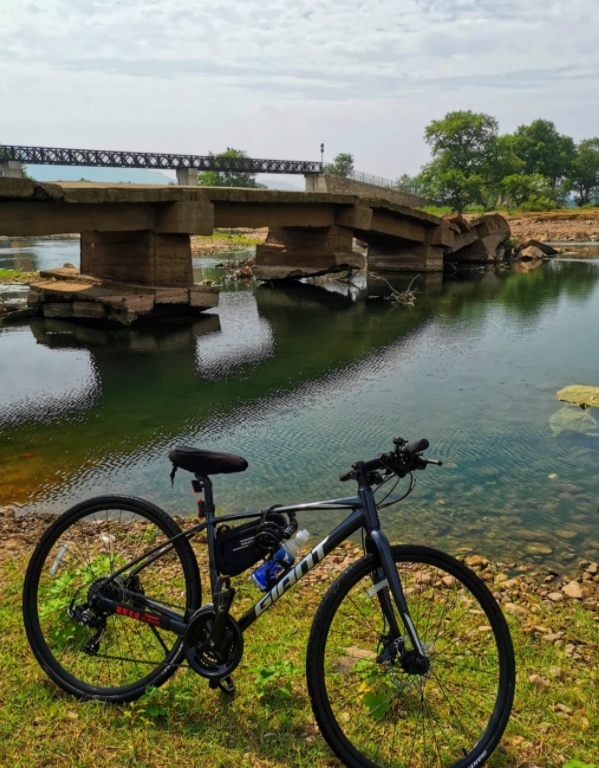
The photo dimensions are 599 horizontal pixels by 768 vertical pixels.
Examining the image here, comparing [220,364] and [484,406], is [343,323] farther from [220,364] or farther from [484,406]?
[484,406]

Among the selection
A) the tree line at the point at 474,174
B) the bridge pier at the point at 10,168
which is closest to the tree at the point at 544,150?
the tree line at the point at 474,174

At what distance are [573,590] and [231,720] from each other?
2.61 metres

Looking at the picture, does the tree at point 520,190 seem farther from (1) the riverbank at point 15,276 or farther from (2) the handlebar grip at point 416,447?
(2) the handlebar grip at point 416,447

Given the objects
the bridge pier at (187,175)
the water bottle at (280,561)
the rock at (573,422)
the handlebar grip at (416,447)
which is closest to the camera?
the handlebar grip at (416,447)

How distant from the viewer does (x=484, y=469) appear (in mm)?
6961

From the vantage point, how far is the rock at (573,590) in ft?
14.7

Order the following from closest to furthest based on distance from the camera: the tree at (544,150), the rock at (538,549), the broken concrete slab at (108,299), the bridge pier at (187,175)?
1. the rock at (538,549)
2. the broken concrete slab at (108,299)
3. the bridge pier at (187,175)
4. the tree at (544,150)

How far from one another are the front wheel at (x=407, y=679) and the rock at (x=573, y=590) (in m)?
1.31

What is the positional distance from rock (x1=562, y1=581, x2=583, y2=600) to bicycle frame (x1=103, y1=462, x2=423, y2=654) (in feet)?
6.93

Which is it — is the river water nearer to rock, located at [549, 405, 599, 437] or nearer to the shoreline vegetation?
rock, located at [549, 405, 599, 437]

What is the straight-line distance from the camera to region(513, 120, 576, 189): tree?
9581 centimetres

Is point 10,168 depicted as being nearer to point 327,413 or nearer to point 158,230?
point 158,230

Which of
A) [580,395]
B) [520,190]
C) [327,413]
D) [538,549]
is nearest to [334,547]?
[538,549]

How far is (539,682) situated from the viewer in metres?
3.33
